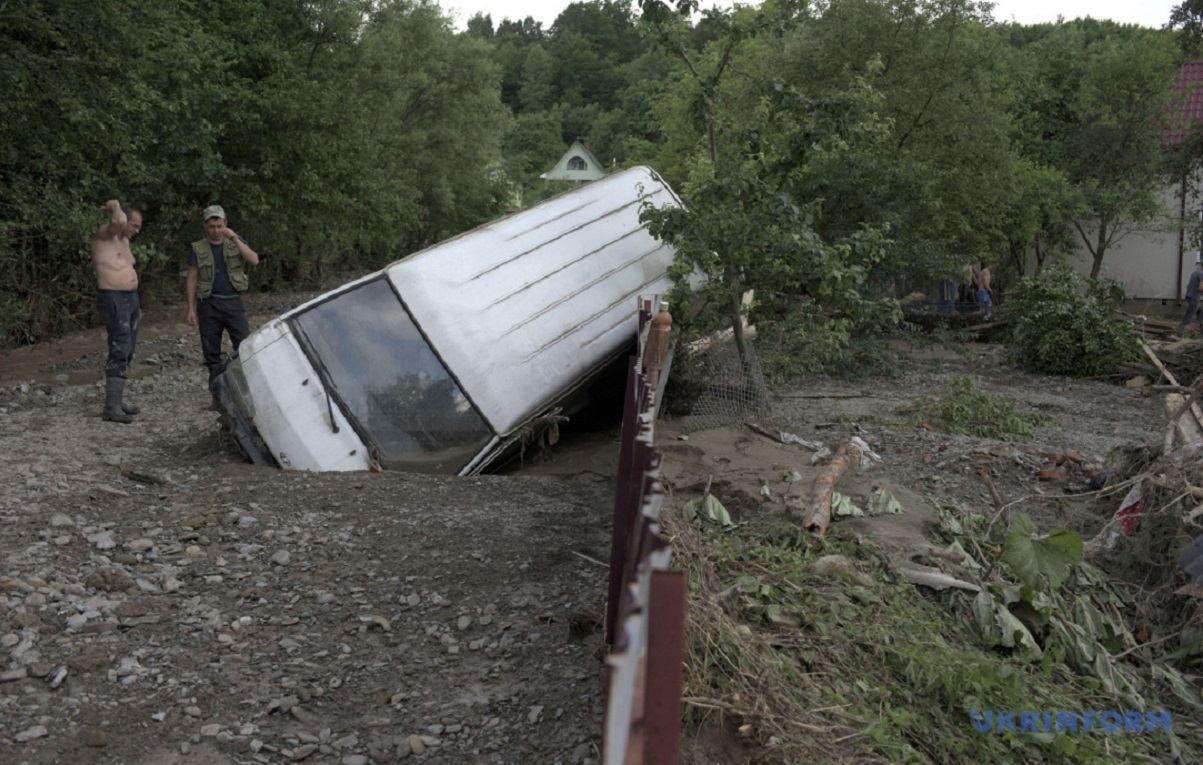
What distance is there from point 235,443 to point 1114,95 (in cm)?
2396

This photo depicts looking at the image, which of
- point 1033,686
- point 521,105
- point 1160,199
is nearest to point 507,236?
point 1033,686

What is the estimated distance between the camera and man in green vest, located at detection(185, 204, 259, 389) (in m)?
8.07

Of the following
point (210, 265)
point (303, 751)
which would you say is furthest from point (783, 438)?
point (303, 751)

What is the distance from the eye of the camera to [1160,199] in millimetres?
23500

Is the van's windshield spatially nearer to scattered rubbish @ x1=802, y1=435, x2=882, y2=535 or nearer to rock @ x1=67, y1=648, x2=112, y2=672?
scattered rubbish @ x1=802, y1=435, x2=882, y2=535

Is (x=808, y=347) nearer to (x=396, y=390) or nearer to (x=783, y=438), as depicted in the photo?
(x=783, y=438)

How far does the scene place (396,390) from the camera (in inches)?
266

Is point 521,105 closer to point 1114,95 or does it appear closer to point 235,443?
point 1114,95

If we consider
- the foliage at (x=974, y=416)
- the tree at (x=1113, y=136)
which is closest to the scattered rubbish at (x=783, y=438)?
the foliage at (x=974, y=416)

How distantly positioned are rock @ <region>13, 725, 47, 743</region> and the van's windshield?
327cm

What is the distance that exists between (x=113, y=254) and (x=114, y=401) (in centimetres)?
127

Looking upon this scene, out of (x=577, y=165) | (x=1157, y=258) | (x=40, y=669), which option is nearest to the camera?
(x=40, y=669)

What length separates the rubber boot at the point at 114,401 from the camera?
848 centimetres

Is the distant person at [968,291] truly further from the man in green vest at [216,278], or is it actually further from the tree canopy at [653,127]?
the man in green vest at [216,278]
